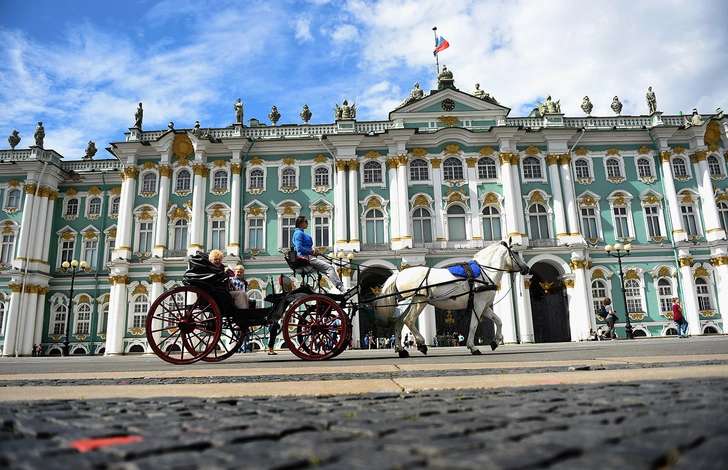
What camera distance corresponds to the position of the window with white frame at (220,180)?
28797mm

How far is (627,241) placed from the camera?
28.0 meters

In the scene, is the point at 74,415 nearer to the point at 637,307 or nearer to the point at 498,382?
the point at 498,382

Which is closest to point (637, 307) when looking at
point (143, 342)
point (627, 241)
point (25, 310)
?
point (627, 241)

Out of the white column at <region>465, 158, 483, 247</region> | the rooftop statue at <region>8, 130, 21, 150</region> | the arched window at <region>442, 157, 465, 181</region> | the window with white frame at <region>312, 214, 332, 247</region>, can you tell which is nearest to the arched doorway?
the white column at <region>465, 158, 483, 247</region>

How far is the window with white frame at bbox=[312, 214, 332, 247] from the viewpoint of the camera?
2788 cm

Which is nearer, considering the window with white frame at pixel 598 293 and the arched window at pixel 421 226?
the window with white frame at pixel 598 293

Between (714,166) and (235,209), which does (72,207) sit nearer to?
(235,209)

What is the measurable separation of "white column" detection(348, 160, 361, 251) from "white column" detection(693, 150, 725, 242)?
759 inches

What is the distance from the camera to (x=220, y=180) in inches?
1139

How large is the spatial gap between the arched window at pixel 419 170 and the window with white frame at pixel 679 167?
46.4ft

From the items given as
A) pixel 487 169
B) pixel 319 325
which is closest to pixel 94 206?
pixel 487 169

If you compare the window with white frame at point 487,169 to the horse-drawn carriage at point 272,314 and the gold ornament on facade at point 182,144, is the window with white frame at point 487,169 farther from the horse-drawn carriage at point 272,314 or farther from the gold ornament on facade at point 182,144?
the horse-drawn carriage at point 272,314

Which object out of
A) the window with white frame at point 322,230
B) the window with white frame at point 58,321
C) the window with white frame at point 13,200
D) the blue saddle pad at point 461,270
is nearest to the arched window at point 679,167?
the window with white frame at point 322,230

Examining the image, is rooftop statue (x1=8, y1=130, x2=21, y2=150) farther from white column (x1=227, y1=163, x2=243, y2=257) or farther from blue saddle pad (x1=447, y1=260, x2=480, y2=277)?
blue saddle pad (x1=447, y1=260, x2=480, y2=277)
